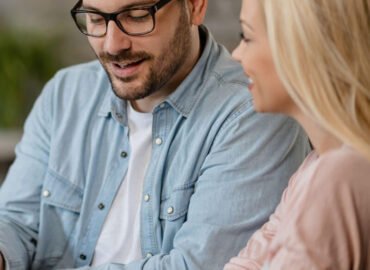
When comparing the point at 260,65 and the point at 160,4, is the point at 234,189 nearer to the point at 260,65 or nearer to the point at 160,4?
the point at 260,65

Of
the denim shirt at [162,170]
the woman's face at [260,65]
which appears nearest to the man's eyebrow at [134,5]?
the denim shirt at [162,170]

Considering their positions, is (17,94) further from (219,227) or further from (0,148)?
(219,227)

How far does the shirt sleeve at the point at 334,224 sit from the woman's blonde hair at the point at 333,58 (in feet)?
0.23

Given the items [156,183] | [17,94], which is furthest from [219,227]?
A: [17,94]

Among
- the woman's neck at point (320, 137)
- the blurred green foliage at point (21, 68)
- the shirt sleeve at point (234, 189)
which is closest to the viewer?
the woman's neck at point (320, 137)

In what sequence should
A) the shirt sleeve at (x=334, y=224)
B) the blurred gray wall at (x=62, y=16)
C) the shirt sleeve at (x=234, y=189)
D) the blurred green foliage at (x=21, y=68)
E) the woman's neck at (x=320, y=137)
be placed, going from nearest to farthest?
the shirt sleeve at (x=334, y=224) < the woman's neck at (x=320, y=137) < the shirt sleeve at (x=234, y=189) < the blurred green foliage at (x=21, y=68) < the blurred gray wall at (x=62, y=16)

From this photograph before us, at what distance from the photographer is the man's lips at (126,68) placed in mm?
1666

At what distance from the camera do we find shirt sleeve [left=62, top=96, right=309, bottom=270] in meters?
1.47

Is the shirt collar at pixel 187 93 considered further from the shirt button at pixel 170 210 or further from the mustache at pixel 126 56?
the shirt button at pixel 170 210

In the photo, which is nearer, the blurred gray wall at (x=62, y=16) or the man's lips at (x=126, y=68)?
the man's lips at (x=126, y=68)

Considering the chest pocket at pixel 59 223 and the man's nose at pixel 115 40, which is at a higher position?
the man's nose at pixel 115 40

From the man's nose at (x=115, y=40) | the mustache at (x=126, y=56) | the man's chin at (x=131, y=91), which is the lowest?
the man's chin at (x=131, y=91)

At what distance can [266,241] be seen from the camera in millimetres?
1260

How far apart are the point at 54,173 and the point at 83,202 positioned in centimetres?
13
